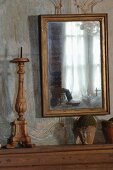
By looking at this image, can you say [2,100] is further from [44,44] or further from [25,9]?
[25,9]

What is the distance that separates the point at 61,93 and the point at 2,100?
395mm

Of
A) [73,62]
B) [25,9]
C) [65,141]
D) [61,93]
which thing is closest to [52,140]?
[65,141]

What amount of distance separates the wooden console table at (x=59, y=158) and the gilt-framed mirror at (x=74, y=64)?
26 centimetres

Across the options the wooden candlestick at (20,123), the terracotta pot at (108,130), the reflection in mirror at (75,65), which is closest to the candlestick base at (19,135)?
the wooden candlestick at (20,123)

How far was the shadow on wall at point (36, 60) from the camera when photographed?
257cm

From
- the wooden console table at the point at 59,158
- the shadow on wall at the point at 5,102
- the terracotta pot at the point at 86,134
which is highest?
the shadow on wall at the point at 5,102

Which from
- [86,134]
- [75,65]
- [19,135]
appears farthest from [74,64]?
[19,135]

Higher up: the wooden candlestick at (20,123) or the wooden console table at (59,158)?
the wooden candlestick at (20,123)

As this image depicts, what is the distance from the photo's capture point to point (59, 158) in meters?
2.41

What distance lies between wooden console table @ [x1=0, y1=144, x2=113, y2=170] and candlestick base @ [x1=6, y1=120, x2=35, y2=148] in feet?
0.20

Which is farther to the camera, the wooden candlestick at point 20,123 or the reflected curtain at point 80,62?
the reflected curtain at point 80,62

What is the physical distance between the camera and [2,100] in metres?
2.55

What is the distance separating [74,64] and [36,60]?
257 millimetres

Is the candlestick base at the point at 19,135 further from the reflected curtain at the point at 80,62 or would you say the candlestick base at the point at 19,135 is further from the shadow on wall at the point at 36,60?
the reflected curtain at the point at 80,62
